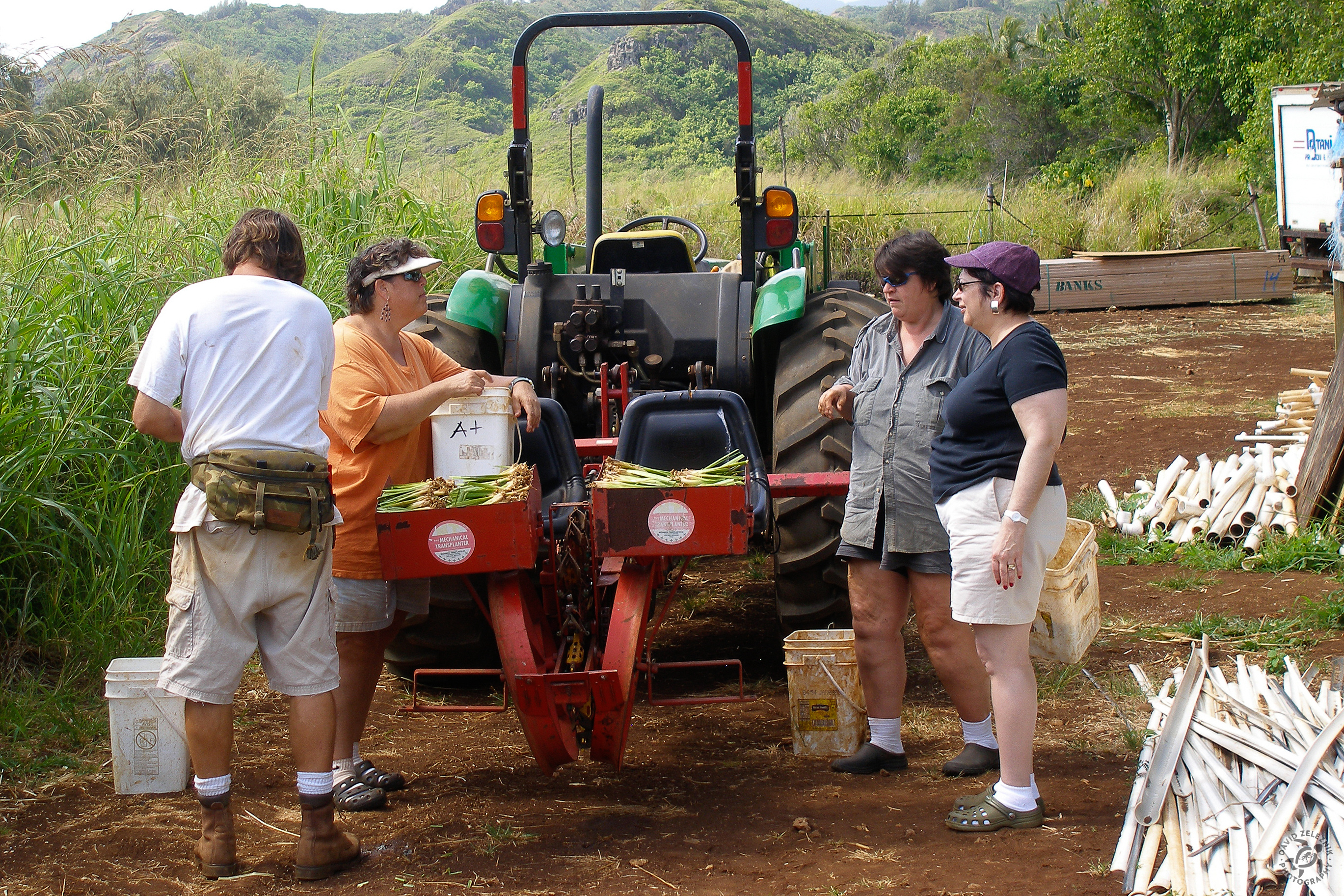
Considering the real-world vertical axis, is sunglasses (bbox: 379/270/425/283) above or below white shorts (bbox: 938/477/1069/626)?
above

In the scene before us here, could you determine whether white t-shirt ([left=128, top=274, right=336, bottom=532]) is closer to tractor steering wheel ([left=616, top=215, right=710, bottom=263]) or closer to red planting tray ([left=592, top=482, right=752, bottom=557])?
red planting tray ([left=592, top=482, right=752, bottom=557])

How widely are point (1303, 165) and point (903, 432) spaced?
989 centimetres

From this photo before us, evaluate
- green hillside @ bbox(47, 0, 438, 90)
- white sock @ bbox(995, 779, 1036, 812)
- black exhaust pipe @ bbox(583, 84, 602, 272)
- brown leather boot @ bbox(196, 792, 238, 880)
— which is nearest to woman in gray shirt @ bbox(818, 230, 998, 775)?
white sock @ bbox(995, 779, 1036, 812)

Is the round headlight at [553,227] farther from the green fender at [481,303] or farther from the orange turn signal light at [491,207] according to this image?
the green fender at [481,303]

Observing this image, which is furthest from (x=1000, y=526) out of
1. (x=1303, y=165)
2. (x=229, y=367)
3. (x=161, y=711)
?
(x=1303, y=165)

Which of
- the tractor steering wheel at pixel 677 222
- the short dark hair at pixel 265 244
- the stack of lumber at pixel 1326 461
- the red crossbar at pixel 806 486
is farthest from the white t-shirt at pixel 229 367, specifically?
the stack of lumber at pixel 1326 461

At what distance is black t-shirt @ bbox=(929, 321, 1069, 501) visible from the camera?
2.91m

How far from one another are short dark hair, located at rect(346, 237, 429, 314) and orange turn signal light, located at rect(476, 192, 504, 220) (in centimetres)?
161

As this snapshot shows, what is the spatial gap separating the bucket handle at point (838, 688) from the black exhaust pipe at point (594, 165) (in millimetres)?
2456

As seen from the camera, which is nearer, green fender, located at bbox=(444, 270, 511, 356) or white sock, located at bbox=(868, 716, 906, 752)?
white sock, located at bbox=(868, 716, 906, 752)

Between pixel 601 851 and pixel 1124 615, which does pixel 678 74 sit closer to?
pixel 1124 615

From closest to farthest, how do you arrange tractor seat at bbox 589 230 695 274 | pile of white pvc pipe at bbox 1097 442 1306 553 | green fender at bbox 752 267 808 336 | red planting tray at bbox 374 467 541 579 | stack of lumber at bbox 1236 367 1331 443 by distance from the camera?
red planting tray at bbox 374 467 541 579, green fender at bbox 752 267 808 336, tractor seat at bbox 589 230 695 274, pile of white pvc pipe at bbox 1097 442 1306 553, stack of lumber at bbox 1236 367 1331 443

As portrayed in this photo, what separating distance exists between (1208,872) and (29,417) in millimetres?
4205
